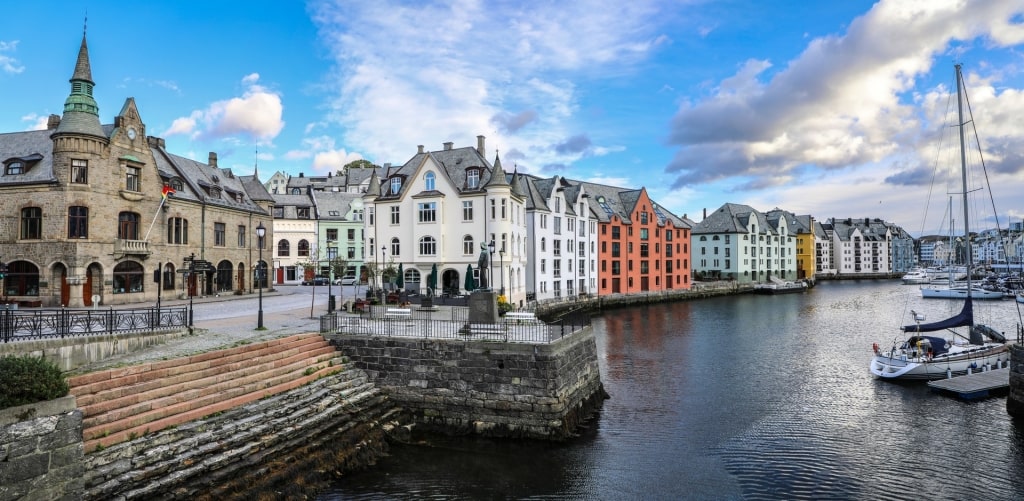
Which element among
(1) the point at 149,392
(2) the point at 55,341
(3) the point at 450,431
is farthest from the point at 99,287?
(3) the point at 450,431

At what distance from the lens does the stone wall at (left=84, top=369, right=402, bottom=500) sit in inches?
493

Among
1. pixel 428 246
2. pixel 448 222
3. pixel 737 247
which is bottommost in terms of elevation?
pixel 428 246

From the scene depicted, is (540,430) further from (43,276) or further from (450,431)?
(43,276)

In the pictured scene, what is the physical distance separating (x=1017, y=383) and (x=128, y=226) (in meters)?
50.2

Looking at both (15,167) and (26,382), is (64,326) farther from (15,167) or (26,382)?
(15,167)

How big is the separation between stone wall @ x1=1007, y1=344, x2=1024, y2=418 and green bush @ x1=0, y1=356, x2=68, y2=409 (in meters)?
32.3

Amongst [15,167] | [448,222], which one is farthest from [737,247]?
[15,167]

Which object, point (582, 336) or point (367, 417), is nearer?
point (367, 417)

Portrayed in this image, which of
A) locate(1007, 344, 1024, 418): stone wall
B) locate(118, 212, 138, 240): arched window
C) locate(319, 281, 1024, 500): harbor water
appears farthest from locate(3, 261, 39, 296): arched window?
locate(1007, 344, 1024, 418): stone wall

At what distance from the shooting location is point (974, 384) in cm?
2506

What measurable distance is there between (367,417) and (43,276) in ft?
90.6

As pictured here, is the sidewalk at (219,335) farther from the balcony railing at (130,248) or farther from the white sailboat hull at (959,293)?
the white sailboat hull at (959,293)

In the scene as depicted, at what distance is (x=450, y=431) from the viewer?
19.7 m

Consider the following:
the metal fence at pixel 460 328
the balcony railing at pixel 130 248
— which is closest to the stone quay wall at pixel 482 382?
the metal fence at pixel 460 328
